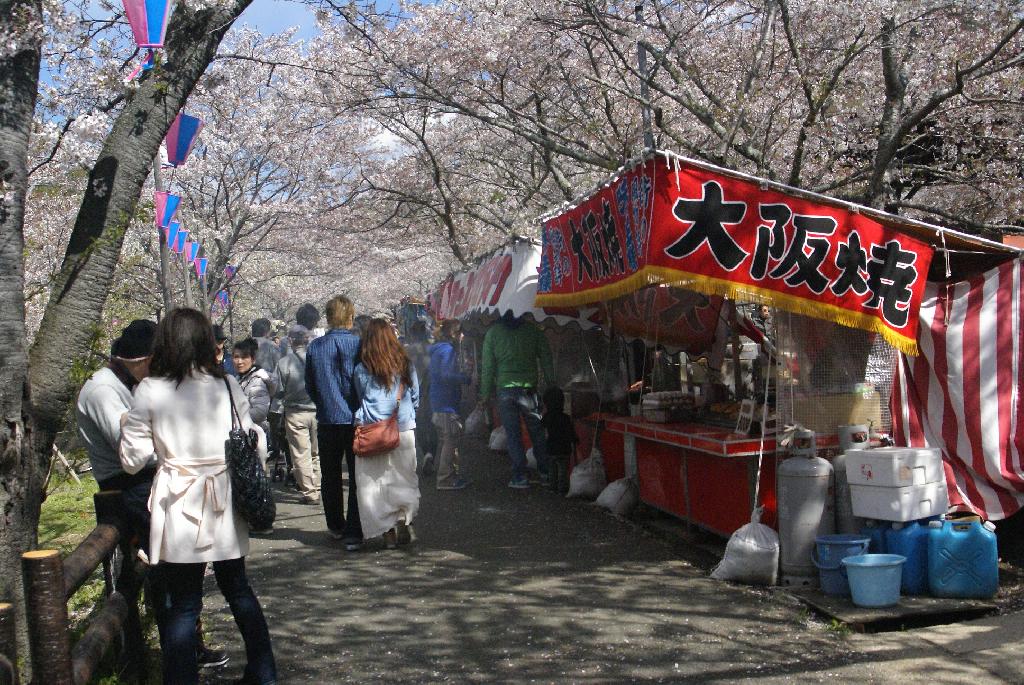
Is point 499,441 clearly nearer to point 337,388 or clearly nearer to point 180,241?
point 337,388

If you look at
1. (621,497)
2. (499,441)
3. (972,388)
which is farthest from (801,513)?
(499,441)

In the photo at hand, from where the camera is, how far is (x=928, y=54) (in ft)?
38.1

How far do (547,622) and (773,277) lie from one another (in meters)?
2.68

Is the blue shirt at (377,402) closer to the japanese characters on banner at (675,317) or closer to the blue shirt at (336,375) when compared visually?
the blue shirt at (336,375)

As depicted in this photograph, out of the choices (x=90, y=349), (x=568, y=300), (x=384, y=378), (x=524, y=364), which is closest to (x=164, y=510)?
(x=90, y=349)

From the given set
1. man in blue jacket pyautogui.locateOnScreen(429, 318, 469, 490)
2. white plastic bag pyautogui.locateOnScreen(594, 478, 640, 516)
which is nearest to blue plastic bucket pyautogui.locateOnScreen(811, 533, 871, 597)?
white plastic bag pyautogui.locateOnScreen(594, 478, 640, 516)

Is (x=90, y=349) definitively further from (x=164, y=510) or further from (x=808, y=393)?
(x=808, y=393)

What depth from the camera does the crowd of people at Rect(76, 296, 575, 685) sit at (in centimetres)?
434

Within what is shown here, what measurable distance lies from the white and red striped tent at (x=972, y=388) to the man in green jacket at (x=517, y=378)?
4.33 metres

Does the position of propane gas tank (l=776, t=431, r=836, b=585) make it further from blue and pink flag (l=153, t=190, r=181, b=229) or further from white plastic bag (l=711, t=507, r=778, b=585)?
blue and pink flag (l=153, t=190, r=181, b=229)

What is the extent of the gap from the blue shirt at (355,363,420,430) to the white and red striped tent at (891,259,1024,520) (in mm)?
3749

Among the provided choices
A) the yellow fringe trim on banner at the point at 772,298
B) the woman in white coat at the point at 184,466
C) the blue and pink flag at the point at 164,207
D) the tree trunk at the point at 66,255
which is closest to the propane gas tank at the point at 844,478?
the yellow fringe trim on banner at the point at 772,298

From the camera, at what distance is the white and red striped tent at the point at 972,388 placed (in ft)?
23.4

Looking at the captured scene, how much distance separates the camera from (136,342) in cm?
493
